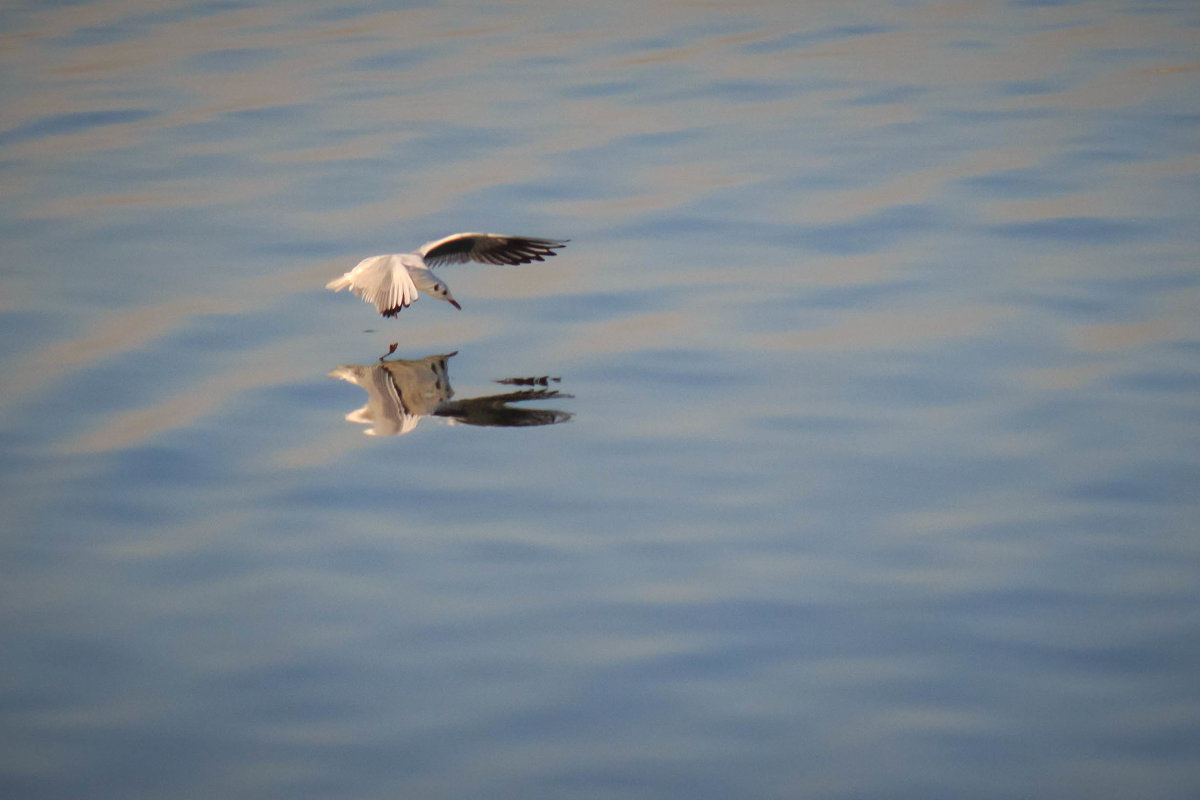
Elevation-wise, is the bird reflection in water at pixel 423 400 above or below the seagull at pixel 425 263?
below

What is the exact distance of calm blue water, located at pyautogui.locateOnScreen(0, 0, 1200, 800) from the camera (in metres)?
4.68

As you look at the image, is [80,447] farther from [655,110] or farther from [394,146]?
[655,110]

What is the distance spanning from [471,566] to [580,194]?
5.44 metres

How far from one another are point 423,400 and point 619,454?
125cm

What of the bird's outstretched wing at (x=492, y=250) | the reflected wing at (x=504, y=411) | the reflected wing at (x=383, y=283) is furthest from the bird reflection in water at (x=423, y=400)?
the bird's outstretched wing at (x=492, y=250)

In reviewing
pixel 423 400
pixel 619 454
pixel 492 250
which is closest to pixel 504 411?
pixel 423 400

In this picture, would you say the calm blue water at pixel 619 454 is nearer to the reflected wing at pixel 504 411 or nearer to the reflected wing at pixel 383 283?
the reflected wing at pixel 504 411

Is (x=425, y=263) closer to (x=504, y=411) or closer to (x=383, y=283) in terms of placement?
(x=383, y=283)

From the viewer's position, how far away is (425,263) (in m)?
8.38

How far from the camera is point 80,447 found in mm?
6793

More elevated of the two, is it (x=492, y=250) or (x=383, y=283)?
(x=492, y=250)

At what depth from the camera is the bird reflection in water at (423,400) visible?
7.02 metres

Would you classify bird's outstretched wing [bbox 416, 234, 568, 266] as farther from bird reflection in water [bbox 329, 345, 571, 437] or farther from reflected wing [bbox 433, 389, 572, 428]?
reflected wing [bbox 433, 389, 572, 428]

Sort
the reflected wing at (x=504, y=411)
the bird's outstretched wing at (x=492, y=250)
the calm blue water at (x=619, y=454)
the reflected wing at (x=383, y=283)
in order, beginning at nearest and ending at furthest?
the calm blue water at (x=619, y=454) < the reflected wing at (x=504, y=411) < the reflected wing at (x=383, y=283) < the bird's outstretched wing at (x=492, y=250)
